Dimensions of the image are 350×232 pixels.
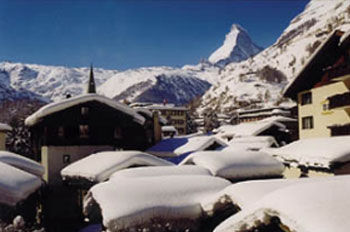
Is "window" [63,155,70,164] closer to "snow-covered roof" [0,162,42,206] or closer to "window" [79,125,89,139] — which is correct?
"window" [79,125,89,139]

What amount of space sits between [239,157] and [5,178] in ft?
35.3

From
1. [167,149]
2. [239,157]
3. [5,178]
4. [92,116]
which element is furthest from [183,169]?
[167,149]

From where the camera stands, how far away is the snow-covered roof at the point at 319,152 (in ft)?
48.1

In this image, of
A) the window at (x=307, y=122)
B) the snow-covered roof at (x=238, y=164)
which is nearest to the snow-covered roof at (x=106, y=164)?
the snow-covered roof at (x=238, y=164)

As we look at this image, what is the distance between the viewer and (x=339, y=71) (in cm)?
1944

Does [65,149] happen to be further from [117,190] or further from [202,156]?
[117,190]

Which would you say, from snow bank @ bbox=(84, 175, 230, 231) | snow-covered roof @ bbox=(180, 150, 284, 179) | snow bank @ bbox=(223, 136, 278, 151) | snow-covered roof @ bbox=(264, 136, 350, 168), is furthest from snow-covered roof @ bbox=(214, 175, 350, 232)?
snow bank @ bbox=(223, 136, 278, 151)

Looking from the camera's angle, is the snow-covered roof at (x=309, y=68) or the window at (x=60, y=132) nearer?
the snow-covered roof at (x=309, y=68)

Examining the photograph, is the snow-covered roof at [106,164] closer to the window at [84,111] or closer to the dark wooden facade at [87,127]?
the dark wooden facade at [87,127]

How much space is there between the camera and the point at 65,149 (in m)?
24.4

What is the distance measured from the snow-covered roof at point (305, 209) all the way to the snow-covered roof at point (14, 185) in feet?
27.7

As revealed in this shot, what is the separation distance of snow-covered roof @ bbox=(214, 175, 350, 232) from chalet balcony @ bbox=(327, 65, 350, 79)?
51.0 feet

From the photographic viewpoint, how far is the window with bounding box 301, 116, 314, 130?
76.8ft

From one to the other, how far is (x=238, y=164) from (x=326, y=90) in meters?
9.33
